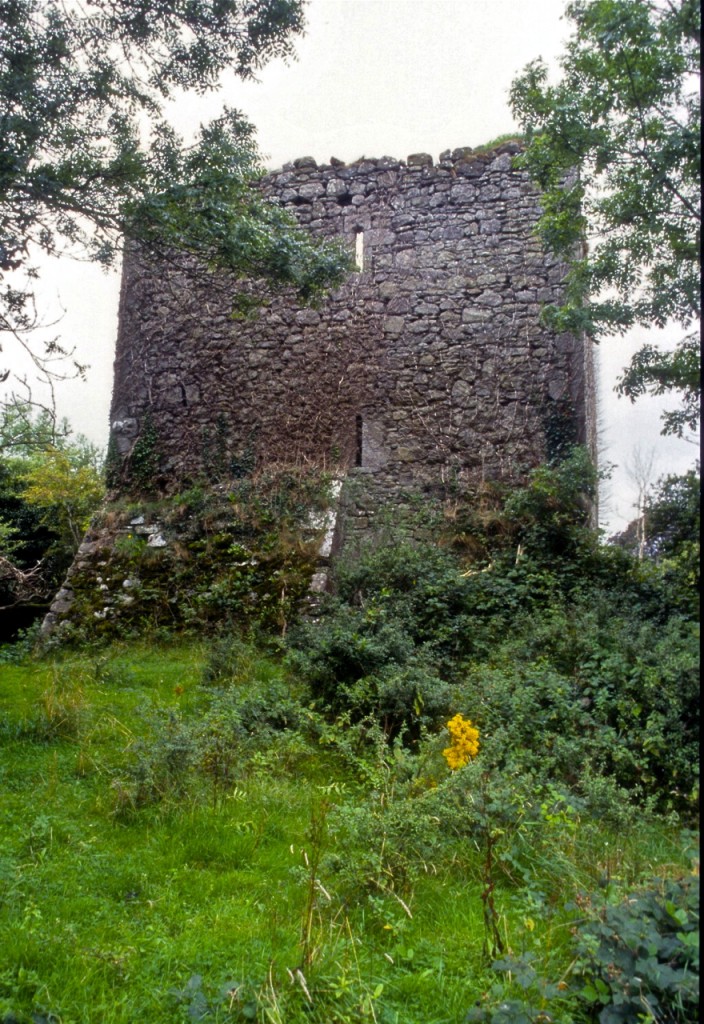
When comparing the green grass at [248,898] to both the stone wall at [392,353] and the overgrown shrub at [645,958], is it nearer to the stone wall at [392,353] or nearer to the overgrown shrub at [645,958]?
the overgrown shrub at [645,958]

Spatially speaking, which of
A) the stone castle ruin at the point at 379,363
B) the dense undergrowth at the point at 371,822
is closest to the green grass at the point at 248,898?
the dense undergrowth at the point at 371,822

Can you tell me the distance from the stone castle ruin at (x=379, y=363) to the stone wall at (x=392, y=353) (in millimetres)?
18

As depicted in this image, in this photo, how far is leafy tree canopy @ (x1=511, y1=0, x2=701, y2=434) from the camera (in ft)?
10.3

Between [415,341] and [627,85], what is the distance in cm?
A: 545

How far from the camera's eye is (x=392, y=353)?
10023mm

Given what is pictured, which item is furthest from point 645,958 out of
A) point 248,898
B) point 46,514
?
point 46,514

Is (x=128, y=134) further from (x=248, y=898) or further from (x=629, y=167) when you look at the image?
(x=248, y=898)

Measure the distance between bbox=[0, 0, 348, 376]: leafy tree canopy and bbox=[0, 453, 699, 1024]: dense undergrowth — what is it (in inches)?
124

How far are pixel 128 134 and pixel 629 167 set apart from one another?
11.6 feet

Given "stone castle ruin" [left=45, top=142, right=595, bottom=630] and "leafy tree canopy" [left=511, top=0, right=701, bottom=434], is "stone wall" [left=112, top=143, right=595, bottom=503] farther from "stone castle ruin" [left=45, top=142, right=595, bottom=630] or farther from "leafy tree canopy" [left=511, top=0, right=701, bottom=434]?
"leafy tree canopy" [left=511, top=0, right=701, bottom=434]

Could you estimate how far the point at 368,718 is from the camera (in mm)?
4941

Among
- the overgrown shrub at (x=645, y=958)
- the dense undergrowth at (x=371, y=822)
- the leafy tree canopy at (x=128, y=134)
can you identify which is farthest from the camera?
the leafy tree canopy at (x=128, y=134)

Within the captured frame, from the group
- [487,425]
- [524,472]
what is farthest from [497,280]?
[524,472]

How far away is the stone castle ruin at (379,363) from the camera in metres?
9.61
